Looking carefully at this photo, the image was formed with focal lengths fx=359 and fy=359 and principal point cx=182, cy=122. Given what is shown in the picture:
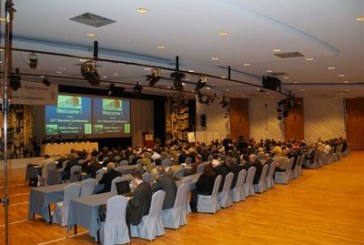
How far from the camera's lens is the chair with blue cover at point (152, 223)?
675 centimetres

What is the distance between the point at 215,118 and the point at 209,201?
1960cm

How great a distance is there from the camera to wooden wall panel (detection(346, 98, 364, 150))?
26391 millimetres

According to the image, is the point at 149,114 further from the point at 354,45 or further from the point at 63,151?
the point at 354,45

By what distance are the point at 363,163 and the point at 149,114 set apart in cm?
1523

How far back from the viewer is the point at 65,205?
775cm

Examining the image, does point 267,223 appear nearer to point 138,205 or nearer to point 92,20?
point 138,205

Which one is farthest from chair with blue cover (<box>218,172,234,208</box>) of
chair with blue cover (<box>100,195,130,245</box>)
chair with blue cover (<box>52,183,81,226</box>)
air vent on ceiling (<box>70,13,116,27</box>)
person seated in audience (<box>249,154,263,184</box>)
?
air vent on ceiling (<box>70,13,116,27</box>)

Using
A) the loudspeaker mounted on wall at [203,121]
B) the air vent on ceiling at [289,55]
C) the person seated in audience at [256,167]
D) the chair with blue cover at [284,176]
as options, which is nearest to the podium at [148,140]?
the loudspeaker mounted on wall at [203,121]

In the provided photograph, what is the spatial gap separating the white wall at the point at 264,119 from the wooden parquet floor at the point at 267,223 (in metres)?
16.3

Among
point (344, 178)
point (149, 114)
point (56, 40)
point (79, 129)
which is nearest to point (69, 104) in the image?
point (79, 129)

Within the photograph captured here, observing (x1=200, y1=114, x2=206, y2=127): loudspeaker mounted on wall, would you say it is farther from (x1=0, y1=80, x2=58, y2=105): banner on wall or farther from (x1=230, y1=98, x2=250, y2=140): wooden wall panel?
(x1=0, y1=80, x2=58, y2=105): banner on wall

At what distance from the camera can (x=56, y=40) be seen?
8.52 meters

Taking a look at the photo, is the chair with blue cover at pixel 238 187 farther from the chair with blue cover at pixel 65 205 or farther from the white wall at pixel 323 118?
the white wall at pixel 323 118

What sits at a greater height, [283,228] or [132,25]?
[132,25]
